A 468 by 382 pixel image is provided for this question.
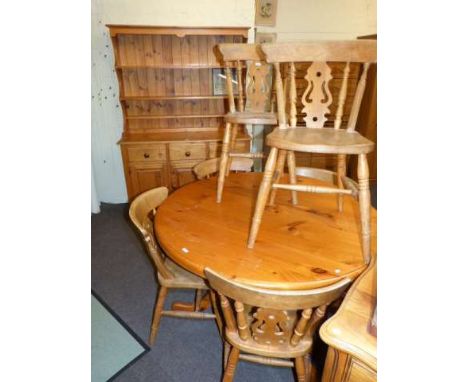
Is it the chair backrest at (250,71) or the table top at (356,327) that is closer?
the table top at (356,327)

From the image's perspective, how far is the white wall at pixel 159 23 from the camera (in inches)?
116

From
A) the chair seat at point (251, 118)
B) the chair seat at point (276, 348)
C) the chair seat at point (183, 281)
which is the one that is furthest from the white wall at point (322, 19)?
the chair seat at point (276, 348)

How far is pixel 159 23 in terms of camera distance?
300cm

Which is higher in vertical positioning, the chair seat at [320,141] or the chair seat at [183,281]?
the chair seat at [320,141]

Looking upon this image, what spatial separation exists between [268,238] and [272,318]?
0.33m

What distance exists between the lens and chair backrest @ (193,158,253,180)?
2.11m

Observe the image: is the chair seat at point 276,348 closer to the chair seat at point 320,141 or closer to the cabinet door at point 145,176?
the chair seat at point 320,141

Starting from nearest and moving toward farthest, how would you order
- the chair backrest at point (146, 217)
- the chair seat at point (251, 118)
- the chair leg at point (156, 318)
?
the chair backrest at point (146, 217), the chair seat at point (251, 118), the chair leg at point (156, 318)

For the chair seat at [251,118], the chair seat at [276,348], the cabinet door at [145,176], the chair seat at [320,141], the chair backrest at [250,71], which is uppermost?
the chair backrest at [250,71]

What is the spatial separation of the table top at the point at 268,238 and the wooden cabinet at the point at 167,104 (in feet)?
5.03

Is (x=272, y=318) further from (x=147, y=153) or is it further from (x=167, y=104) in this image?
(x=167, y=104)

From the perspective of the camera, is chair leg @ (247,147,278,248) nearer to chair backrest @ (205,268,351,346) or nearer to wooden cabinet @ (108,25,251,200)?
chair backrest @ (205,268,351,346)
